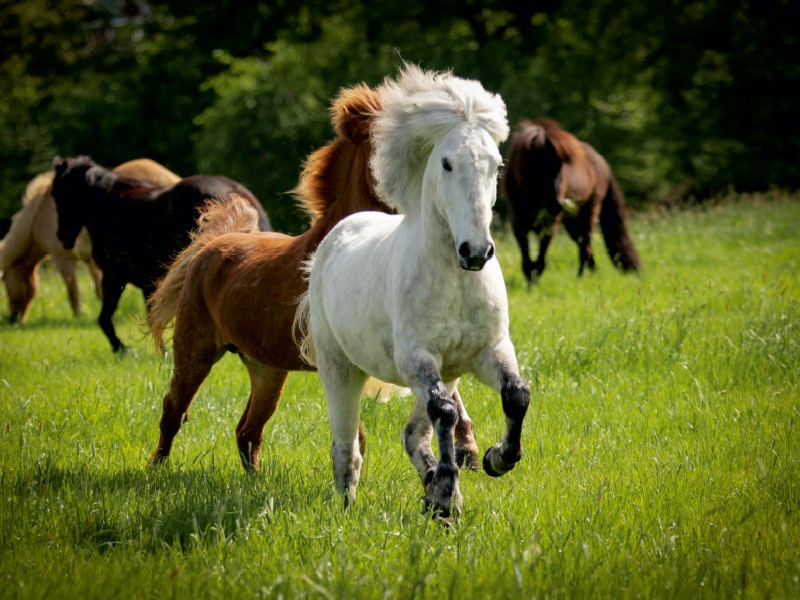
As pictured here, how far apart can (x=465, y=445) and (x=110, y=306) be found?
6.33 meters

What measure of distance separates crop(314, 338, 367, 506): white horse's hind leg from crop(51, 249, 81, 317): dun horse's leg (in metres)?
9.54

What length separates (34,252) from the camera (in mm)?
14023

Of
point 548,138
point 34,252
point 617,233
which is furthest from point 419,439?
point 34,252

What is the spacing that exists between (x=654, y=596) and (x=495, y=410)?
333 centimetres

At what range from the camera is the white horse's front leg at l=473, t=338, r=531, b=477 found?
355 centimetres

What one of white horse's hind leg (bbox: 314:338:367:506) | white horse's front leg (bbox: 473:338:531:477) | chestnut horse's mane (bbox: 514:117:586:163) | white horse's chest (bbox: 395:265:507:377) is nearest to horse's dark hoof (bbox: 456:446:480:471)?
white horse's hind leg (bbox: 314:338:367:506)

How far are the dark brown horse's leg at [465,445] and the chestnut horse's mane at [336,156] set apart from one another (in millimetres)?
1674

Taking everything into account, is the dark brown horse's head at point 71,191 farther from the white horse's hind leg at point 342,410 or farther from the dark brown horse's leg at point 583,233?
the white horse's hind leg at point 342,410

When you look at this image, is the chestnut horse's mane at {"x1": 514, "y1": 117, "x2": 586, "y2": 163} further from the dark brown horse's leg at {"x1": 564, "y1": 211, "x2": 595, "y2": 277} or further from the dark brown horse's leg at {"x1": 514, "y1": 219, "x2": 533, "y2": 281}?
the dark brown horse's leg at {"x1": 514, "y1": 219, "x2": 533, "y2": 281}

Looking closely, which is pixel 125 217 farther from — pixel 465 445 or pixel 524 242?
pixel 465 445

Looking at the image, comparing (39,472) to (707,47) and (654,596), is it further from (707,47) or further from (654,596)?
(707,47)

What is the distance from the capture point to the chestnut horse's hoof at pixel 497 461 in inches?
147

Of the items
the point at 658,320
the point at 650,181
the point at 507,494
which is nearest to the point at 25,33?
the point at 650,181

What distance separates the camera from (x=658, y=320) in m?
7.89
